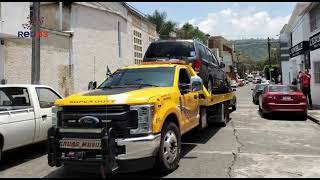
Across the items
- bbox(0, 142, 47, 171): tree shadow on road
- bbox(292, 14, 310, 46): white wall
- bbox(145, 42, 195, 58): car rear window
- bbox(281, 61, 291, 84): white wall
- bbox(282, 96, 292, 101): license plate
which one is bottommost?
bbox(0, 142, 47, 171): tree shadow on road

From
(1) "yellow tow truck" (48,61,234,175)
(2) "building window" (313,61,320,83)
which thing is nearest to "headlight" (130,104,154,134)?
(1) "yellow tow truck" (48,61,234,175)

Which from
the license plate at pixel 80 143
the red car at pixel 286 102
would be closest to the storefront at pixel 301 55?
the red car at pixel 286 102

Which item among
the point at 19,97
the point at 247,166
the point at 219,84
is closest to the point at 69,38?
the point at 219,84

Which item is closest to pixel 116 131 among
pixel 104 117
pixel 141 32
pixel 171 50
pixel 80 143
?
pixel 104 117

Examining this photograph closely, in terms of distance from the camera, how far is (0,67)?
52.2 feet

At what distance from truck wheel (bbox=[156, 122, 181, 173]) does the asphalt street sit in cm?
16

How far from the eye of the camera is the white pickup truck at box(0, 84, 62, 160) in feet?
26.7

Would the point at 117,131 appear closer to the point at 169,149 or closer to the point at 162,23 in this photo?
the point at 169,149

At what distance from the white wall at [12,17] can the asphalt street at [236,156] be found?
258 inches

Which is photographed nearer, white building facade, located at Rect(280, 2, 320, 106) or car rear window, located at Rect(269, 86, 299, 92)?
car rear window, located at Rect(269, 86, 299, 92)

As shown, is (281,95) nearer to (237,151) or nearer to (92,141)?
(237,151)

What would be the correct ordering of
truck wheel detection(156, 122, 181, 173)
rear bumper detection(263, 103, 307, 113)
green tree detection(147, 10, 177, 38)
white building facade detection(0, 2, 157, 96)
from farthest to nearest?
green tree detection(147, 10, 177, 38)
white building facade detection(0, 2, 157, 96)
rear bumper detection(263, 103, 307, 113)
truck wheel detection(156, 122, 181, 173)

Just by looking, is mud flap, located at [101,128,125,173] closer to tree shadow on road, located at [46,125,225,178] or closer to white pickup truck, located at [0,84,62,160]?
tree shadow on road, located at [46,125,225,178]

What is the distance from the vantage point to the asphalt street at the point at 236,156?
7590 millimetres
